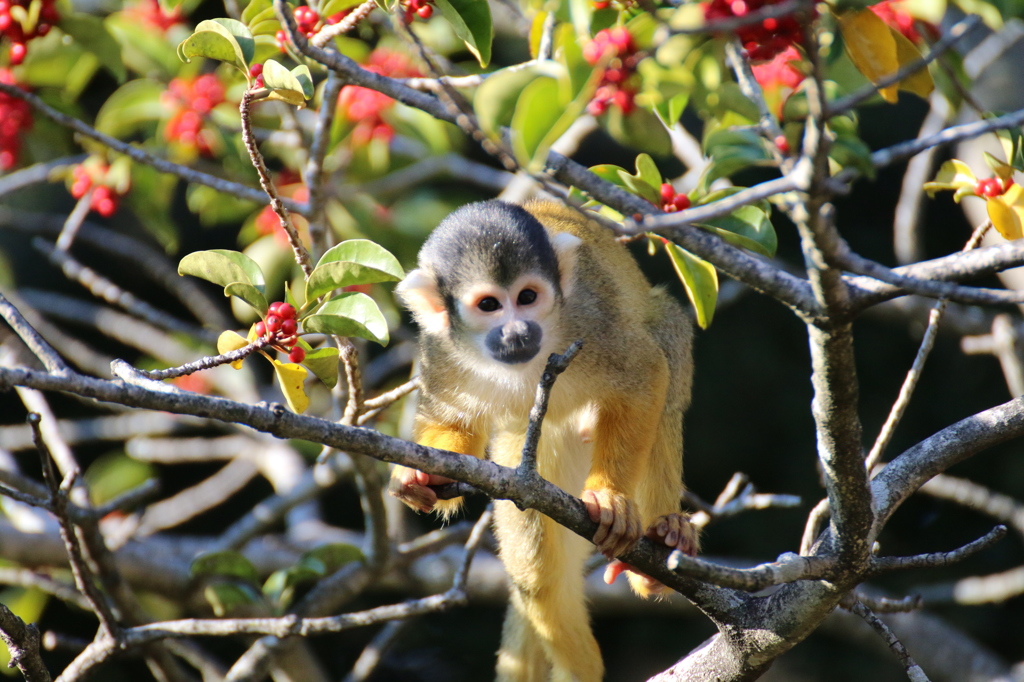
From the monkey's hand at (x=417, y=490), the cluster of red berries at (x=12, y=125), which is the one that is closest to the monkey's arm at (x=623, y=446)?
the monkey's hand at (x=417, y=490)

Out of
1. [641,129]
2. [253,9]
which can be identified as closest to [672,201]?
[641,129]

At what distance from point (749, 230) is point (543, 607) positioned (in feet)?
4.82

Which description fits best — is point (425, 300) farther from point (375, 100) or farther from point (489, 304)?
point (375, 100)

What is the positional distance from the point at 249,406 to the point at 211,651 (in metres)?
3.97

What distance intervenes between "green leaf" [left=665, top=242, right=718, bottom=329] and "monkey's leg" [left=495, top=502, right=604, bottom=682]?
0.99 meters

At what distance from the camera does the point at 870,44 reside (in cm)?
178

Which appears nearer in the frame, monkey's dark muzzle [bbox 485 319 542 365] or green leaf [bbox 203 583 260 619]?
monkey's dark muzzle [bbox 485 319 542 365]

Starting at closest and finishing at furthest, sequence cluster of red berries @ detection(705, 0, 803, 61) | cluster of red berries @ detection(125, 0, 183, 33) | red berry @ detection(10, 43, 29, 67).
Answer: cluster of red berries @ detection(705, 0, 803, 61), red berry @ detection(10, 43, 29, 67), cluster of red berries @ detection(125, 0, 183, 33)

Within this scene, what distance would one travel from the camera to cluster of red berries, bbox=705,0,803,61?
1526mm

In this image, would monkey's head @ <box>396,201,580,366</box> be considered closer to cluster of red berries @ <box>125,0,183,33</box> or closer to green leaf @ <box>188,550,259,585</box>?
green leaf @ <box>188,550,259,585</box>

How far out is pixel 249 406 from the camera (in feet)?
4.77

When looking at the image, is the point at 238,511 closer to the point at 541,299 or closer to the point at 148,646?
the point at 148,646

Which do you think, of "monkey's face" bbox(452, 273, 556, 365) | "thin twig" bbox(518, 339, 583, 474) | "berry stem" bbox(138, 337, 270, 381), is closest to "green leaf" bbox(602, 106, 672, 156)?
"monkey's face" bbox(452, 273, 556, 365)

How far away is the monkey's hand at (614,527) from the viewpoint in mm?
2051
